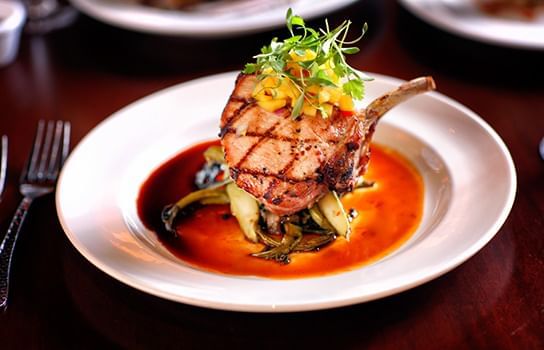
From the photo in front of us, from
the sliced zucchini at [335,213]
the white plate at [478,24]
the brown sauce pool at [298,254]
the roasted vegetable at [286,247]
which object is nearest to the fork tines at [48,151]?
the brown sauce pool at [298,254]

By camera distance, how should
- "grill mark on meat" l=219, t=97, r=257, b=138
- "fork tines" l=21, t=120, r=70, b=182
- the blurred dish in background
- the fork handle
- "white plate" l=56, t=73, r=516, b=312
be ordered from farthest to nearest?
1. the blurred dish in background
2. "fork tines" l=21, t=120, r=70, b=182
3. "grill mark on meat" l=219, t=97, r=257, b=138
4. the fork handle
5. "white plate" l=56, t=73, r=516, b=312

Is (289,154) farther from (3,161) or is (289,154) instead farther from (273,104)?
(3,161)

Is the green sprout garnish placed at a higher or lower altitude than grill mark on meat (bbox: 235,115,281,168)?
higher

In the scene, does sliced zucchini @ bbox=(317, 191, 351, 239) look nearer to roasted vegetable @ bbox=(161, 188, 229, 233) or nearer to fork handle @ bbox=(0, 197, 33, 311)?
roasted vegetable @ bbox=(161, 188, 229, 233)

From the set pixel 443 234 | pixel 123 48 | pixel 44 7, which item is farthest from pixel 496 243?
pixel 44 7

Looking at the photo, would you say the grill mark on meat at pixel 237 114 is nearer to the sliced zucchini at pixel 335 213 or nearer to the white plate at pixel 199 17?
the sliced zucchini at pixel 335 213

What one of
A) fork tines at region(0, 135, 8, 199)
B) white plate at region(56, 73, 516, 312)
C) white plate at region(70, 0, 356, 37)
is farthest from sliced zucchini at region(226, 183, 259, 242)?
white plate at region(70, 0, 356, 37)
